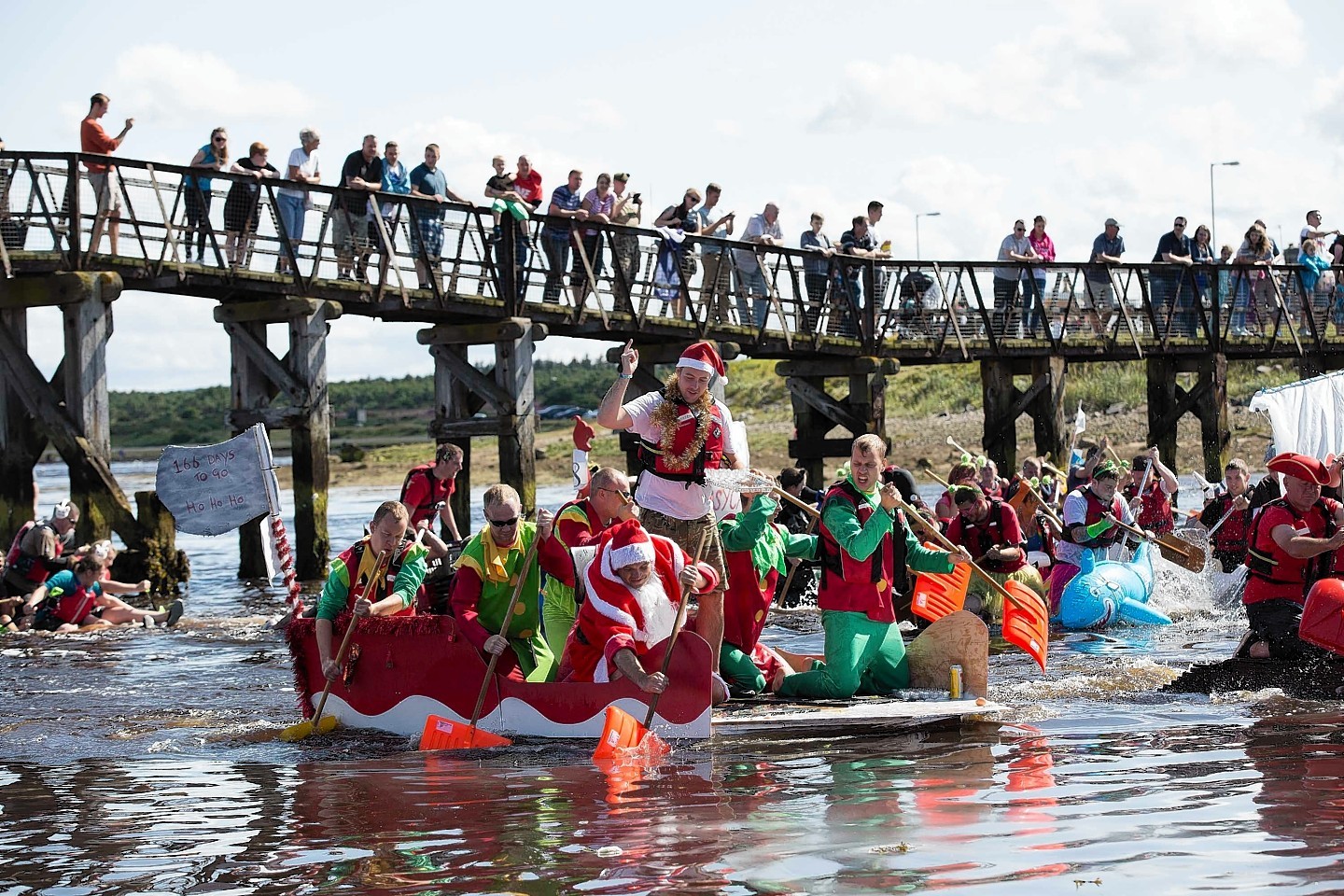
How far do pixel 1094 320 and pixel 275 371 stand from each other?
12744 millimetres

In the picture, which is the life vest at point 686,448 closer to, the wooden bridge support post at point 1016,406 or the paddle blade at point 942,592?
the paddle blade at point 942,592

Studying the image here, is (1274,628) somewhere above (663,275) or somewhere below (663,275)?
below

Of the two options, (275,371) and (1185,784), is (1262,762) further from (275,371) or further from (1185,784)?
(275,371)

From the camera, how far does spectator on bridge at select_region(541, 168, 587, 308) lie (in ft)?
66.4

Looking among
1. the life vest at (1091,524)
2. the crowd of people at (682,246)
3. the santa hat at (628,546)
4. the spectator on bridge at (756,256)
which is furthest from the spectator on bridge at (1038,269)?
the santa hat at (628,546)

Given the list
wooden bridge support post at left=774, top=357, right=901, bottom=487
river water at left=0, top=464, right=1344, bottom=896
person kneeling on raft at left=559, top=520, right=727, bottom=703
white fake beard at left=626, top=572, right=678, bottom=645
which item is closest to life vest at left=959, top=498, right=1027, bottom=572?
river water at left=0, top=464, right=1344, bottom=896

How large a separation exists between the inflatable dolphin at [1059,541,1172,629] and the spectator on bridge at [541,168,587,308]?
7.83 metres

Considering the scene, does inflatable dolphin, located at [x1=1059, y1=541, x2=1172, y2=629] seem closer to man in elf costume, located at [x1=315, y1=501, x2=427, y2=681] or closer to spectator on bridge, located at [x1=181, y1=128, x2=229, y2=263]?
man in elf costume, located at [x1=315, y1=501, x2=427, y2=681]

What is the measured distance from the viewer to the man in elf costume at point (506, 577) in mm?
9469

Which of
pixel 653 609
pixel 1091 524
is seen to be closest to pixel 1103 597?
pixel 1091 524

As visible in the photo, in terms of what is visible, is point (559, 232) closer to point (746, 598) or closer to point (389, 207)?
point (389, 207)

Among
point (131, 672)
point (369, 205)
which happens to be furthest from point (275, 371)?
point (131, 672)

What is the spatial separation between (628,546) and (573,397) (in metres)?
70.6

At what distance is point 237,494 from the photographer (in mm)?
12367
